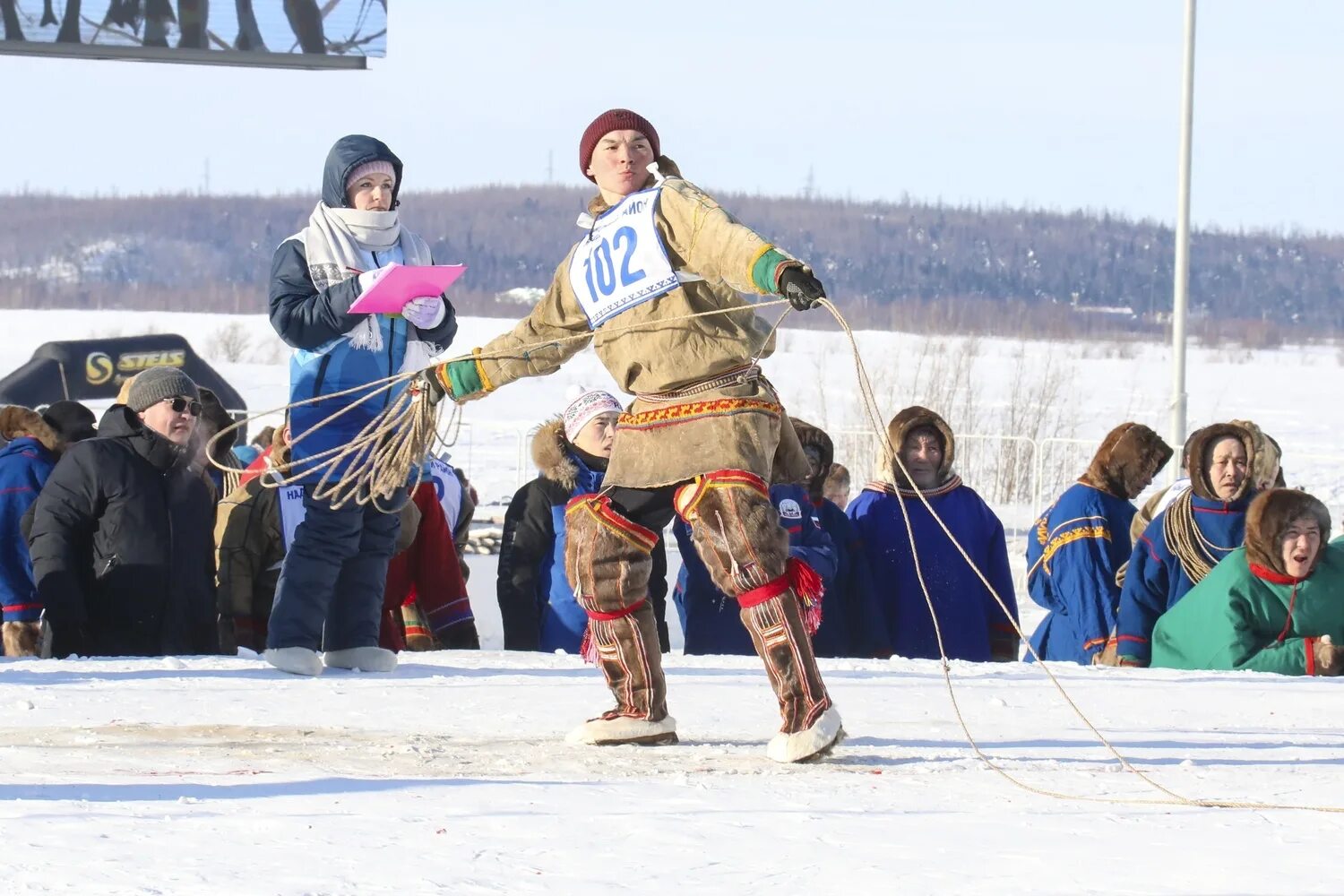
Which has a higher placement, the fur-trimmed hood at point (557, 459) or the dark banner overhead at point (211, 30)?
the dark banner overhead at point (211, 30)

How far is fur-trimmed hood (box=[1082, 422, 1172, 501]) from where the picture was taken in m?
7.70

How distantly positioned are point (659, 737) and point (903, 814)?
1141 mm

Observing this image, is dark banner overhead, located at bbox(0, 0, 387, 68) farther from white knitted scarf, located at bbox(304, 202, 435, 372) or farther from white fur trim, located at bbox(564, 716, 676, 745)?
white fur trim, located at bbox(564, 716, 676, 745)

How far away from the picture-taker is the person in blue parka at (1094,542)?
7.70m

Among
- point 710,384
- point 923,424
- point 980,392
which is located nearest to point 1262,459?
point 923,424

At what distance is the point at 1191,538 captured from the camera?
7.29 meters

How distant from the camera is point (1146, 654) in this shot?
7270 mm

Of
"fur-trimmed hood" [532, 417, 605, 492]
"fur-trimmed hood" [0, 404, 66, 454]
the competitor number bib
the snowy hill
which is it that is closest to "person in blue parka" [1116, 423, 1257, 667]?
"fur-trimmed hood" [532, 417, 605, 492]

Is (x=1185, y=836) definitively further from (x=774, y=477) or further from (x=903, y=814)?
(x=774, y=477)

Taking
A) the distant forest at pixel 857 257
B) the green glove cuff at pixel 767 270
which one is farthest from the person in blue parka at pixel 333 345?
the distant forest at pixel 857 257

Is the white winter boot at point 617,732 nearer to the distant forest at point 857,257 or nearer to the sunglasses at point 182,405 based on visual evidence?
the sunglasses at point 182,405

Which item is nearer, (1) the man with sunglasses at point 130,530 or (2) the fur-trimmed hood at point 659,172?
(2) the fur-trimmed hood at point 659,172

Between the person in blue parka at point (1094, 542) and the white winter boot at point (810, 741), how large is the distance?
326cm

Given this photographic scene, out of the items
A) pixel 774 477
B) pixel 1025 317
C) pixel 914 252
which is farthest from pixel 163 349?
pixel 914 252
